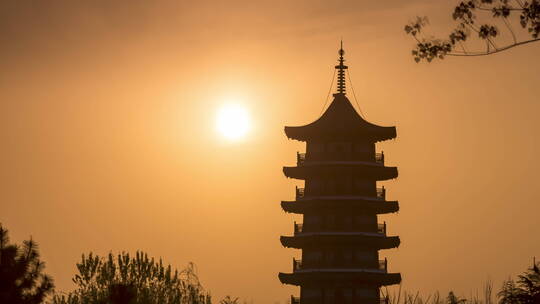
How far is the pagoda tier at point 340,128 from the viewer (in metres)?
95.0

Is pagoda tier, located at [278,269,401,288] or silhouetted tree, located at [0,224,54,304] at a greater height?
pagoda tier, located at [278,269,401,288]

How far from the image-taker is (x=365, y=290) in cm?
9294

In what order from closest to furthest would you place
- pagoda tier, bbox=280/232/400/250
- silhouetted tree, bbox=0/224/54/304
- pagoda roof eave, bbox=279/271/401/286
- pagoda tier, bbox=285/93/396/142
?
silhouetted tree, bbox=0/224/54/304 → pagoda roof eave, bbox=279/271/401/286 → pagoda tier, bbox=280/232/400/250 → pagoda tier, bbox=285/93/396/142

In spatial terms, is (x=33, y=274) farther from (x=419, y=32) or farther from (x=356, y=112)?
(x=356, y=112)

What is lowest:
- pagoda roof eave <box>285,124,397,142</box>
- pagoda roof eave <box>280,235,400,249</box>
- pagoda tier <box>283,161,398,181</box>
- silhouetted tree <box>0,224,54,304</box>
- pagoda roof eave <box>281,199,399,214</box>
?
silhouetted tree <box>0,224,54,304</box>

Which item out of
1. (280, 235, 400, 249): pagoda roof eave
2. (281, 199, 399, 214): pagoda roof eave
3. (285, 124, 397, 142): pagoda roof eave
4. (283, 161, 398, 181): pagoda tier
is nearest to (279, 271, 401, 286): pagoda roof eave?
(280, 235, 400, 249): pagoda roof eave

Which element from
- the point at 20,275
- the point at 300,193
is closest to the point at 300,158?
the point at 300,193

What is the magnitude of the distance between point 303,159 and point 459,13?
68163mm

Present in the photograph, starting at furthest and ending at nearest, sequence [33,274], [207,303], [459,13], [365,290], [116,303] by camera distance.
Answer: [365,290]
[207,303]
[33,274]
[116,303]
[459,13]

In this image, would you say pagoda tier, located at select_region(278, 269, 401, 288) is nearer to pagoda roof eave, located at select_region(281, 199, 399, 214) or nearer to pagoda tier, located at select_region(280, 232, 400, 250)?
pagoda tier, located at select_region(280, 232, 400, 250)

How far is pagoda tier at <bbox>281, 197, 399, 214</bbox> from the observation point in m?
93.3

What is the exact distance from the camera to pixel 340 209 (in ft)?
310

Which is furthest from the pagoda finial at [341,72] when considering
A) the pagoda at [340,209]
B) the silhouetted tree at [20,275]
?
the silhouetted tree at [20,275]

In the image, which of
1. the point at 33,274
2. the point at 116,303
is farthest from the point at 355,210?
the point at 116,303
